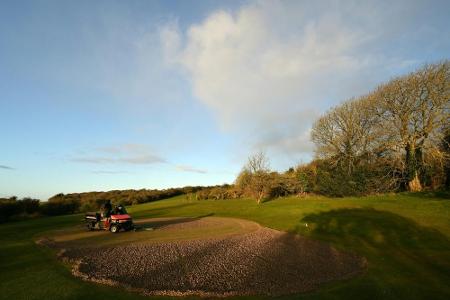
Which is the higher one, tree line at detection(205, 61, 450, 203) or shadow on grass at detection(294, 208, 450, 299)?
tree line at detection(205, 61, 450, 203)

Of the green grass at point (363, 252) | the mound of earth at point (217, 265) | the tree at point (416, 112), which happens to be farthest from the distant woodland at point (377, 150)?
the mound of earth at point (217, 265)

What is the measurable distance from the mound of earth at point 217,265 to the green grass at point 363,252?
3.06 ft

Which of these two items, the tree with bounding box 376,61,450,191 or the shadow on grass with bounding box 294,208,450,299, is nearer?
A: the shadow on grass with bounding box 294,208,450,299

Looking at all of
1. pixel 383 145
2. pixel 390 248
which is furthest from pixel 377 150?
pixel 390 248

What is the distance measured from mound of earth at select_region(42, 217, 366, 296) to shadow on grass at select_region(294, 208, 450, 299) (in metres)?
1.26

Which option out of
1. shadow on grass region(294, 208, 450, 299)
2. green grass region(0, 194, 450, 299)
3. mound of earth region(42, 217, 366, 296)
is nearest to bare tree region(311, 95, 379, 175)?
green grass region(0, 194, 450, 299)

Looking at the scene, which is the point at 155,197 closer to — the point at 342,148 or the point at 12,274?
the point at 342,148

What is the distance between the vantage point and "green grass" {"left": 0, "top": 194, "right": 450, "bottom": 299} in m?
10.9

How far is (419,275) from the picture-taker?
13164 millimetres

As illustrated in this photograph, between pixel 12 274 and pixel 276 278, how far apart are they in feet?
34.0

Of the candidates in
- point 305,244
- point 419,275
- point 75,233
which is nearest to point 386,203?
point 305,244

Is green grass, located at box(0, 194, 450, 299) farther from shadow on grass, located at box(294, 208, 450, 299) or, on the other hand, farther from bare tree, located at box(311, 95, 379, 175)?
bare tree, located at box(311, 95, 379, 175)

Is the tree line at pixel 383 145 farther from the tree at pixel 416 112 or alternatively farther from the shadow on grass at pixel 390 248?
the shadow on grass at pixel 390 248

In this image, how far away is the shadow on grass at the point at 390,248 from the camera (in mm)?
11633
